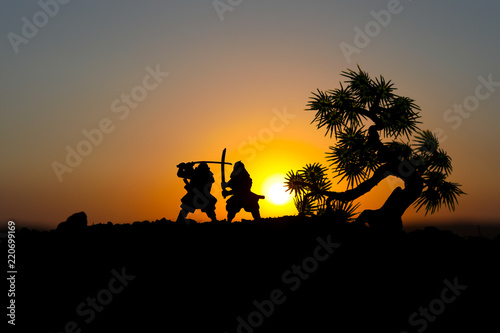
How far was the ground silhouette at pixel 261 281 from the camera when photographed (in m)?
6.57

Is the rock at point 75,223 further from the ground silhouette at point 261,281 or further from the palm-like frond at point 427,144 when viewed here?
the palm-like frond at point 427,144

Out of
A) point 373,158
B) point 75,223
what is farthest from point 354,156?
point 75,223

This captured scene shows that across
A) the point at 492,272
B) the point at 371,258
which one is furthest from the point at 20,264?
the point at 492,272

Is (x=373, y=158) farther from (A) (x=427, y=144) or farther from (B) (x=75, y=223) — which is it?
(B) (x=75, y=223)

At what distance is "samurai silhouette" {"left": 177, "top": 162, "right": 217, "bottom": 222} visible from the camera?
11734 millimetres

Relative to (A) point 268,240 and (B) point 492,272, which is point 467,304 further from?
(A) point 268,240

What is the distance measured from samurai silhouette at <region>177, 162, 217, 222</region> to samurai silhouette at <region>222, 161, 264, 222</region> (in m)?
0.45

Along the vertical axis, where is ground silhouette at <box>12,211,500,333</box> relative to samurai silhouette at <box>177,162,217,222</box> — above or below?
below

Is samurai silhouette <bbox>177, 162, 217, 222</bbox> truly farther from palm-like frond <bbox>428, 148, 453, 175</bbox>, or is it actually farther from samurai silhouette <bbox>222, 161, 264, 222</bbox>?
palm-like frond <bbox>428, 148, 453, 175</bbox>

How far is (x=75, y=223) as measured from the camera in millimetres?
11008

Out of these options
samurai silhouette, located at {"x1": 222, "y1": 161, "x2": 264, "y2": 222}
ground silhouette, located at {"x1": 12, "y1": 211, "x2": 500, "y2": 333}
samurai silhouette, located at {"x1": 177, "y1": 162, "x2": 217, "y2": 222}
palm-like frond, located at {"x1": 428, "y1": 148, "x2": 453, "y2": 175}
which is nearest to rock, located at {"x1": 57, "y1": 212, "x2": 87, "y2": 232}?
ground silhouette, located at {"x1": 12, "y1": 211, "x2": 500, "y2": 333}

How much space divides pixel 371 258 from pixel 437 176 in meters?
3.92

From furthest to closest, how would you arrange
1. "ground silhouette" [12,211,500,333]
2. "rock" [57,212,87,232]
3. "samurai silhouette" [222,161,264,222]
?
"samurai silhouette" [222,161,264,222] < "rock" [57,212,87,232] < "ground silhouette" [12,211,500,333]

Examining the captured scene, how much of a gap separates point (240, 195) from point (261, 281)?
4366 millimetres
